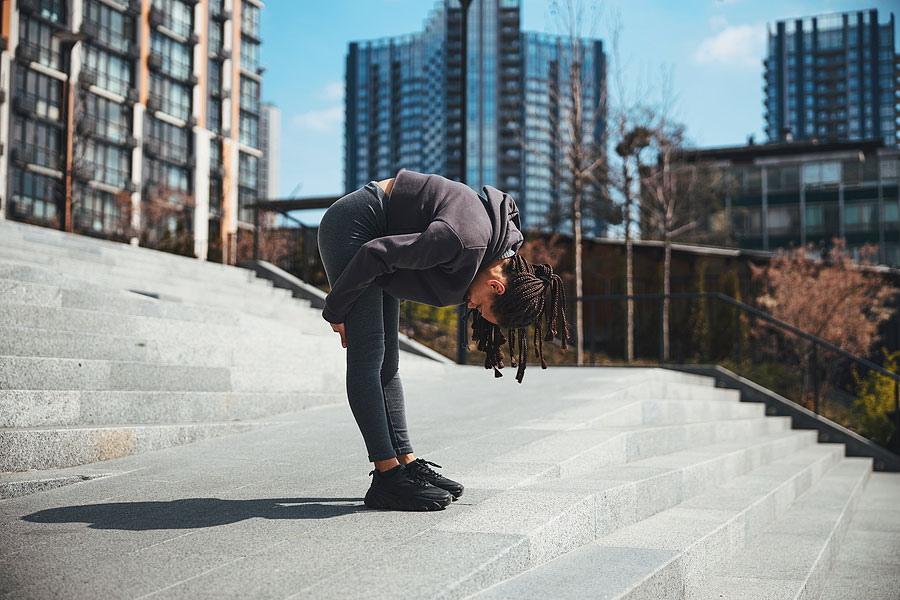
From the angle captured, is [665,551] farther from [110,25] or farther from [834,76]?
[834,76]

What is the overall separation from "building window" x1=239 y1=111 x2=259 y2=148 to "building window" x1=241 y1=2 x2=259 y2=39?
20.2 ft

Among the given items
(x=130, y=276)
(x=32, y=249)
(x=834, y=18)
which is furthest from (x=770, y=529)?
(x=834, y=18)

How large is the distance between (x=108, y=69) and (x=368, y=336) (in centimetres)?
4744

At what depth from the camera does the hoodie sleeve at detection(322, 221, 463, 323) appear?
2.50 metres

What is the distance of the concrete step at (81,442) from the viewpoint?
321 centimetres

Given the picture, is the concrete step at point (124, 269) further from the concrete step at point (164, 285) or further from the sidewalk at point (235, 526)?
the sidewalk at point (235, 526)

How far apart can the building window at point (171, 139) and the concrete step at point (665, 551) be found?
4778 cm

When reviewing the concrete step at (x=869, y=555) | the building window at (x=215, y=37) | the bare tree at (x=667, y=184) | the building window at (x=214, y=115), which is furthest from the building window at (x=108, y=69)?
the concrete step at (x=869, y=555)

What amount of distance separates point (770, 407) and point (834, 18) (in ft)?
380

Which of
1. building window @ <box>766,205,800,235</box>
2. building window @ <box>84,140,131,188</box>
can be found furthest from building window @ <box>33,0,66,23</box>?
building window @ <box>766,205,800,235</box>

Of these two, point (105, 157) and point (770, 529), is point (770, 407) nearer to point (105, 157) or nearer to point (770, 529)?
point (770, 529)

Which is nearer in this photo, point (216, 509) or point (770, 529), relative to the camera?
point (216, 509)

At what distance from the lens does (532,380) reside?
7.74m

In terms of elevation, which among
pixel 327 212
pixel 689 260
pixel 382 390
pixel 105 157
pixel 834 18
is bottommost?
pixel 382 390
